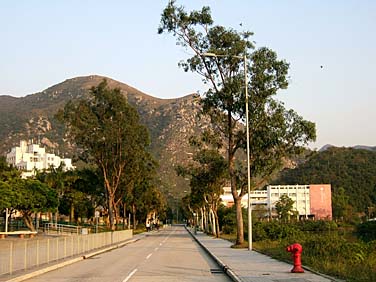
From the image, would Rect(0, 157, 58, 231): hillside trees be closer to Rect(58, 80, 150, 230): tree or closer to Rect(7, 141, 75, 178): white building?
Rect(58, 80, 150, 230): tree

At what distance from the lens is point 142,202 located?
98.3 metres

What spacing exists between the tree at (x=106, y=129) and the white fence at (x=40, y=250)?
77.8 ft

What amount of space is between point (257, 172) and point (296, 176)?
131157 millimetres

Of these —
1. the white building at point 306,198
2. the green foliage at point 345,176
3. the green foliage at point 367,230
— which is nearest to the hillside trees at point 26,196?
the green foliage at point 367,230

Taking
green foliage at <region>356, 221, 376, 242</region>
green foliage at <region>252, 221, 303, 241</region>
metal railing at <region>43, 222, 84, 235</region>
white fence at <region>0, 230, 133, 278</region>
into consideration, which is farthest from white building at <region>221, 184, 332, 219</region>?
white fence at <region>0, 230, 133, 278</region>

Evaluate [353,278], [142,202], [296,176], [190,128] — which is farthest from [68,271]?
[190,128]

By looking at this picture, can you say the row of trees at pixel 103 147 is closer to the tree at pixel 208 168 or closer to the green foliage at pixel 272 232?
the tree at pixel 208 168

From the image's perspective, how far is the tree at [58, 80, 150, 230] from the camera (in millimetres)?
61125

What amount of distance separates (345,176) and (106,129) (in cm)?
10380

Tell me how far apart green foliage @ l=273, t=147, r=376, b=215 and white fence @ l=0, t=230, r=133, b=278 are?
337 ft

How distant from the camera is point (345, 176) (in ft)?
498

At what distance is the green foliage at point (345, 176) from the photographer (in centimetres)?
13525

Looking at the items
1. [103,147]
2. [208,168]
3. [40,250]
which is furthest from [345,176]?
[40,250]

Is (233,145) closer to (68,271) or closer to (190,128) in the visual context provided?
(68,271)
